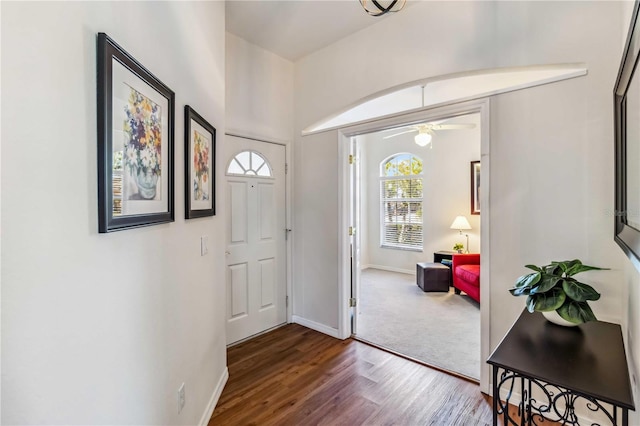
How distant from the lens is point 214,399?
2.01 m

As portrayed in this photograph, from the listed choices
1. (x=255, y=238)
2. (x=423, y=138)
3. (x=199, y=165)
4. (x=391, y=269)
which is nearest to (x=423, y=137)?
(x=423, y=138)

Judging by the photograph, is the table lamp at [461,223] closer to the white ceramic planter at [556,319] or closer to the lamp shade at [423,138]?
the lamp shade at [423,138]

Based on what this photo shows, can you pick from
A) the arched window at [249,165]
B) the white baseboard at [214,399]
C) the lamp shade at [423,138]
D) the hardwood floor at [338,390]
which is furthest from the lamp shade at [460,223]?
the white baseboard at [214,399]

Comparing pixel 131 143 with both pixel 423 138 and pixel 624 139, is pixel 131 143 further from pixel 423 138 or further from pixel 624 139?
pixel 423 138

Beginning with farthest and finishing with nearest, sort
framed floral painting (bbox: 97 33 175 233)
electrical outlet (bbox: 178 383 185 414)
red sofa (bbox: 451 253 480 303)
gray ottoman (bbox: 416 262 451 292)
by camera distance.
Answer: gray ottoman (bbox: 416 262 451 292) → red sofa (bbox: 451 253 480 303) → electrical outlet (bbox: 178 383 185 414) → framed floral painting (bbox: 97 33 175 233)

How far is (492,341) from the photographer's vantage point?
2.13 metres

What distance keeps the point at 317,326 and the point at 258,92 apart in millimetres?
2511

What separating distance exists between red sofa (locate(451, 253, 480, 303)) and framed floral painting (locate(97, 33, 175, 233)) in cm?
382

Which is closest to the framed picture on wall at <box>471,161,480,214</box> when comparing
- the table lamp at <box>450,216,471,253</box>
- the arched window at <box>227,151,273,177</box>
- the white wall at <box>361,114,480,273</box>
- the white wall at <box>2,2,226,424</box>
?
the white wall at <box>361,114,480,273</box>

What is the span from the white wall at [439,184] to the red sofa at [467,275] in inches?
34.9

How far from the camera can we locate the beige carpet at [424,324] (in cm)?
270

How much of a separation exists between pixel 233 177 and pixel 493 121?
2.21 metres

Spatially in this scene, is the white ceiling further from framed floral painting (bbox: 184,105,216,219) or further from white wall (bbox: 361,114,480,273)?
white wall (bbox: 361,114,480,273)

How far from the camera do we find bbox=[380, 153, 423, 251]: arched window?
5965mm
